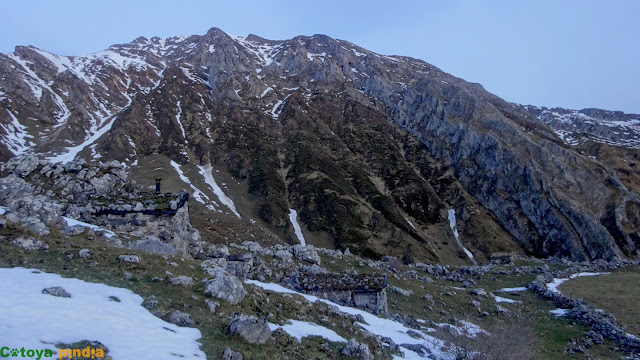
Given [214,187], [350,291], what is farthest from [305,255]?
[214,187]

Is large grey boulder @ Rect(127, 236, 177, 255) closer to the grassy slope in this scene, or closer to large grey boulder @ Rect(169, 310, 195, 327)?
the grassy slope

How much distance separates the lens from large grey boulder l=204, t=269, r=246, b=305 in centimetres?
1243

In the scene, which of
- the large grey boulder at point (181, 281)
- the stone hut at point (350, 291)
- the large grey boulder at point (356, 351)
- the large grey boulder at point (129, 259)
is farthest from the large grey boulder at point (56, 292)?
the stone hut at point (350, 291)

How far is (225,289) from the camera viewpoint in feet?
41.5

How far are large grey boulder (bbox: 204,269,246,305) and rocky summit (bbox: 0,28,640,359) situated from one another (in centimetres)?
7

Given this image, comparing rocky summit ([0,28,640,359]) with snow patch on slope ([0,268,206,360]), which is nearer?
snow patch on slope ([0,268,206,360])

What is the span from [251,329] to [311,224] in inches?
3996

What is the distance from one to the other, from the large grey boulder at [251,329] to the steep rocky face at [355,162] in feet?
277

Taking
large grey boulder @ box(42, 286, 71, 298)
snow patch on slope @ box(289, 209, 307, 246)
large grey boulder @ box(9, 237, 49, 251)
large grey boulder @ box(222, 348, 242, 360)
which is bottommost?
snow patch on slope @ box(289, 209, 307, 246)

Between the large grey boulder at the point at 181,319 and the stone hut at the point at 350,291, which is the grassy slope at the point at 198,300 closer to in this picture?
the large grey boulder at the point at 181,319

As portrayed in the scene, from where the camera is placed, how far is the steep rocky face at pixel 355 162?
116 metres

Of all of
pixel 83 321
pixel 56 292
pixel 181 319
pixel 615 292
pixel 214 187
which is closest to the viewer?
pixel 83 321

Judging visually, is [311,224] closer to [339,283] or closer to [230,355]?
[339,283]

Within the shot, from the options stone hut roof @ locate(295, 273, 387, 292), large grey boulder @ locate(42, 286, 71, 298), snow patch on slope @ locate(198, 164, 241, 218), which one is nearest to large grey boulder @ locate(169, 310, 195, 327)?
large grey boulder @ locate(42, 286, 71, 298)
